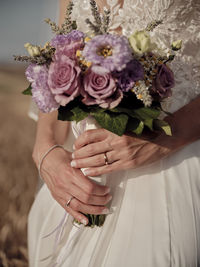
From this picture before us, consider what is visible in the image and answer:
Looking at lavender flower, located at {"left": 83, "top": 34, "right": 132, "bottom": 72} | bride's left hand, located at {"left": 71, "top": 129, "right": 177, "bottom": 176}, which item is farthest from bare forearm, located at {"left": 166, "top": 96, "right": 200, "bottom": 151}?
lavender flower, located at {"left": 83, "top": 34, "right": 132, "bottom": 72}

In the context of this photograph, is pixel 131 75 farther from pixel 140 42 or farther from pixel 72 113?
pixel 72 113

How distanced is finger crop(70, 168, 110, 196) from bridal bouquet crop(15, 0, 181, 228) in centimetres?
29

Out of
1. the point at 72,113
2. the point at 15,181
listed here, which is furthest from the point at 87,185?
the point at 15,181

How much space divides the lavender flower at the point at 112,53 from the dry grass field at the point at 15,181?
1.92 metres

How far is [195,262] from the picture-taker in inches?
36.9

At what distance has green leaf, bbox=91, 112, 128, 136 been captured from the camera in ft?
2.46

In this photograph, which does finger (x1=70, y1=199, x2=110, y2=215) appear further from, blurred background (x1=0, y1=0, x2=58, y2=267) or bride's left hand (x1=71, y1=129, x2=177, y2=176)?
blurred background (x1=0, y1=0, x2=58, y2=267)

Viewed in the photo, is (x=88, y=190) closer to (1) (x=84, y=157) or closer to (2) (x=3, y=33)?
(1) (x=84, y=157)

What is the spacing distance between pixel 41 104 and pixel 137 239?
1.81ft

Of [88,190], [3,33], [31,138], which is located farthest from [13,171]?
[3,33]

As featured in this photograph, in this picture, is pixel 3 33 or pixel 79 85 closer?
pixel 79 85

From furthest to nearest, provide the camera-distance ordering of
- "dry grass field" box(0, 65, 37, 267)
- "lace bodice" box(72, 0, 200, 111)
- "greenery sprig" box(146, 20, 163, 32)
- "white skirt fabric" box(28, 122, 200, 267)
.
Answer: "dry grass field" box(0, 65, 37, 267), "lace bodice" box(72, 0, 200, 111), "white skirt fabric" box(28, 122, 200, 267), "greenery sprig" box(146, 20, 163, 32)

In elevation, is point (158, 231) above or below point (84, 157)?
below

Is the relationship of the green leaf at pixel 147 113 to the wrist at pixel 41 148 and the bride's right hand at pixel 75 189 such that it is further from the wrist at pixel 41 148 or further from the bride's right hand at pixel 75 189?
the wrist at pixel 41 148
